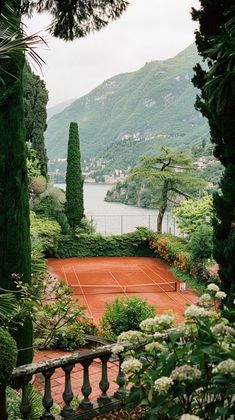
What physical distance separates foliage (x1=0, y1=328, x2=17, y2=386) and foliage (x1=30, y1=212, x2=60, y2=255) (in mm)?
12265

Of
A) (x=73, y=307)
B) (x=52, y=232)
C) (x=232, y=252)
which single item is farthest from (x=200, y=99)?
(x=52, y=232)

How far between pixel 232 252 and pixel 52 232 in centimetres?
1169

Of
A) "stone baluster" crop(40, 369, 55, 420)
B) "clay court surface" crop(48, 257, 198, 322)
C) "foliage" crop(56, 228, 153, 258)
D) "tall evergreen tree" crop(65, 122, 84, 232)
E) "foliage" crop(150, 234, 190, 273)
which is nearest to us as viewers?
"stone baluster" crop(40, 369, 55, 420)

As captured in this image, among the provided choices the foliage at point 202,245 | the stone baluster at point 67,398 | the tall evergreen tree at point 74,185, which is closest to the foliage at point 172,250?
the foliage at point 202,245

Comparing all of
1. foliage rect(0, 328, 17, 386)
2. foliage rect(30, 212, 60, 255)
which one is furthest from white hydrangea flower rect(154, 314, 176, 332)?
foliage rect(30, 212, 60, 255)

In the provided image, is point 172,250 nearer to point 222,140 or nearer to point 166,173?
point 166,173

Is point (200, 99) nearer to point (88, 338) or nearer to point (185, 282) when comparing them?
point (88, 338)

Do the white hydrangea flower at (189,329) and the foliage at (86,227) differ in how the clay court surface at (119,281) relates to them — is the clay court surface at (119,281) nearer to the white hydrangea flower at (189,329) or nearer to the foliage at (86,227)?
the foliage at (86,227)

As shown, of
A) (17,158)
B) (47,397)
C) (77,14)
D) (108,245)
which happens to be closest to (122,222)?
(108,245)

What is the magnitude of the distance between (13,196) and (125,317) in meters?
3.08

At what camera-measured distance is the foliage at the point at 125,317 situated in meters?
7.64

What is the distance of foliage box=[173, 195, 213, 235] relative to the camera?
16.5 metres

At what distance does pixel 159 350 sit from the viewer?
8.58ft

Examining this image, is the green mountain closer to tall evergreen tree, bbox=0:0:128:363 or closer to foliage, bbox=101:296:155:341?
foliage, bbox=101:296:155:341
